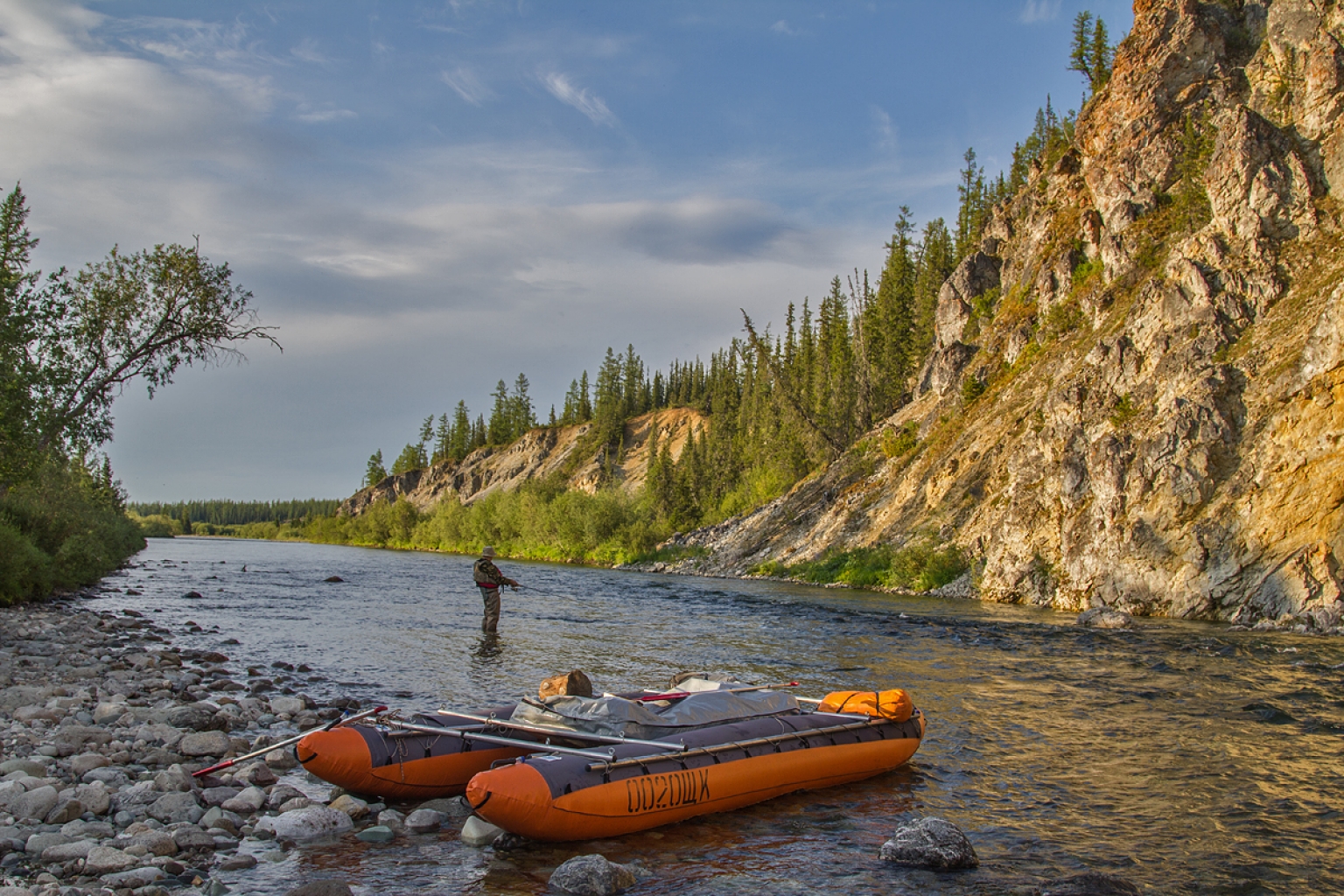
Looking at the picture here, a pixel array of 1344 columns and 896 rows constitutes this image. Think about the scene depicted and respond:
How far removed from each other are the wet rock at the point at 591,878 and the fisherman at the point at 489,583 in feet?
40.2

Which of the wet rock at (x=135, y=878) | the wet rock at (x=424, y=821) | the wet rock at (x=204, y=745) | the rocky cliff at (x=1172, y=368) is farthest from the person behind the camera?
the rocky cliff at (x=1172, y=368)

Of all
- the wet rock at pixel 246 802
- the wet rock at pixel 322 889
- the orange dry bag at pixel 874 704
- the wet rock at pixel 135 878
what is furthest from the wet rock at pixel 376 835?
the orange dry bag at pixel 874 704

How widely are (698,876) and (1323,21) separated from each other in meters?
40.7

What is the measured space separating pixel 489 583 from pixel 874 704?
449 inches

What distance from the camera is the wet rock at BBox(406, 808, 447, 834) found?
7609 millimetres

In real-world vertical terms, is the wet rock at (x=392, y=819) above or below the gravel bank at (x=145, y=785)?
below

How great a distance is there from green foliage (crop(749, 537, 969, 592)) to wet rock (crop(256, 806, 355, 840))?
1246 inches

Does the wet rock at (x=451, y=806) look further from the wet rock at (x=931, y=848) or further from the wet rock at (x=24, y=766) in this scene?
the wet rock at (x=931, y=848)

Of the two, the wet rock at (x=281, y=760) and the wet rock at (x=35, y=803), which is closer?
the wet rock at (x=35, y=803)

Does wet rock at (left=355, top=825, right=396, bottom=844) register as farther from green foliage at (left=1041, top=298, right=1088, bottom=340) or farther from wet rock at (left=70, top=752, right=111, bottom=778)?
green foliage at (left=1041, top=298, right=1088, bottom=340)

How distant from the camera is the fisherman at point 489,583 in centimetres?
1883

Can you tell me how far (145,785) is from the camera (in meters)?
7.36

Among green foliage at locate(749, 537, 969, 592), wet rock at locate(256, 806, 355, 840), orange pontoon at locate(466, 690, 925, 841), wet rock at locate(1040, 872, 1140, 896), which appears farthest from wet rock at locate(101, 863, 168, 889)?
green foliage at locate(749, 537, 969, 592)

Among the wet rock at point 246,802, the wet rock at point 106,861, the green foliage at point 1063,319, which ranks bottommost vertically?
the wet rock at point 246,802
